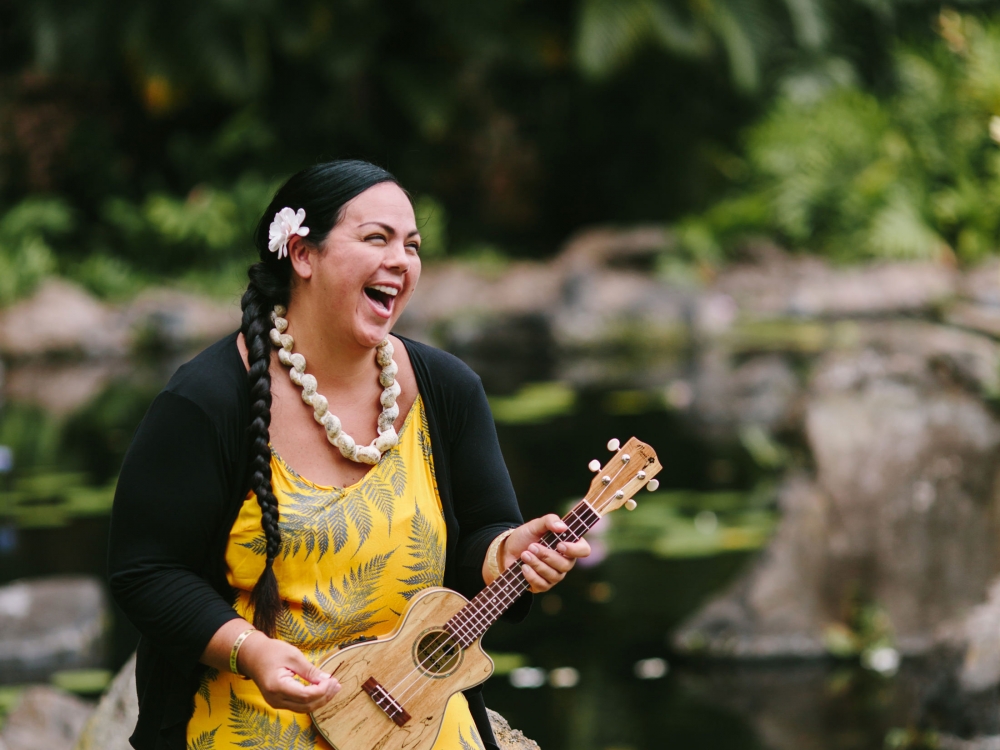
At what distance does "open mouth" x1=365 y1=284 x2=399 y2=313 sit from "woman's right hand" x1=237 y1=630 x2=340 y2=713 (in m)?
0.57

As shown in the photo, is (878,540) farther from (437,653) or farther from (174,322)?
(174,322)

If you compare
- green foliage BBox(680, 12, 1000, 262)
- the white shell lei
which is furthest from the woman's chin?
green foliage BBox(680, 12, 1000, 262)

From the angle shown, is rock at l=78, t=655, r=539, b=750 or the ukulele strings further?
rock at l=78, t=655, r=539, b=750

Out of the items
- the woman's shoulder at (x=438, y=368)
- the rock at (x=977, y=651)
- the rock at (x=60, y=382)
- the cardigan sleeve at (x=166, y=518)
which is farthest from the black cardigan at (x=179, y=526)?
the rock at (x=60, y=382)

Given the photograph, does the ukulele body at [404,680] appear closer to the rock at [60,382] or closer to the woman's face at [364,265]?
the woman's face at [364,265]

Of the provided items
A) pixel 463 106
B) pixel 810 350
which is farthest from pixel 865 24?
pixel 810 350

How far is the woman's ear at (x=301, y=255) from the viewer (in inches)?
87.7

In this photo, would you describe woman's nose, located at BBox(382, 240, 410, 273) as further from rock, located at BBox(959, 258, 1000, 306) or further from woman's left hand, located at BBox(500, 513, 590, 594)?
rock, located at BBox(959, 258, 1000, 306)

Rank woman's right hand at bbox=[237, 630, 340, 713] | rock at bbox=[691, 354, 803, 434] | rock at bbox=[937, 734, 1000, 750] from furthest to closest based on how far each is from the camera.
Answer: rock at bbox=[691, 354, 803, 434] < rock at bbox=[937, 734, 1000, 750] < woman's right hand at bbox=[237, 630, 340, 713]

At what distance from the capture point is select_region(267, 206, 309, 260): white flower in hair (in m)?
2.21

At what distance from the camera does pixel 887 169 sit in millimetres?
15984

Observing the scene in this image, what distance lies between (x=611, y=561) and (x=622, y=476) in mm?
3985

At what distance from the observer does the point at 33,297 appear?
43.1 feet

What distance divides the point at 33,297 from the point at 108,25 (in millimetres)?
3999
